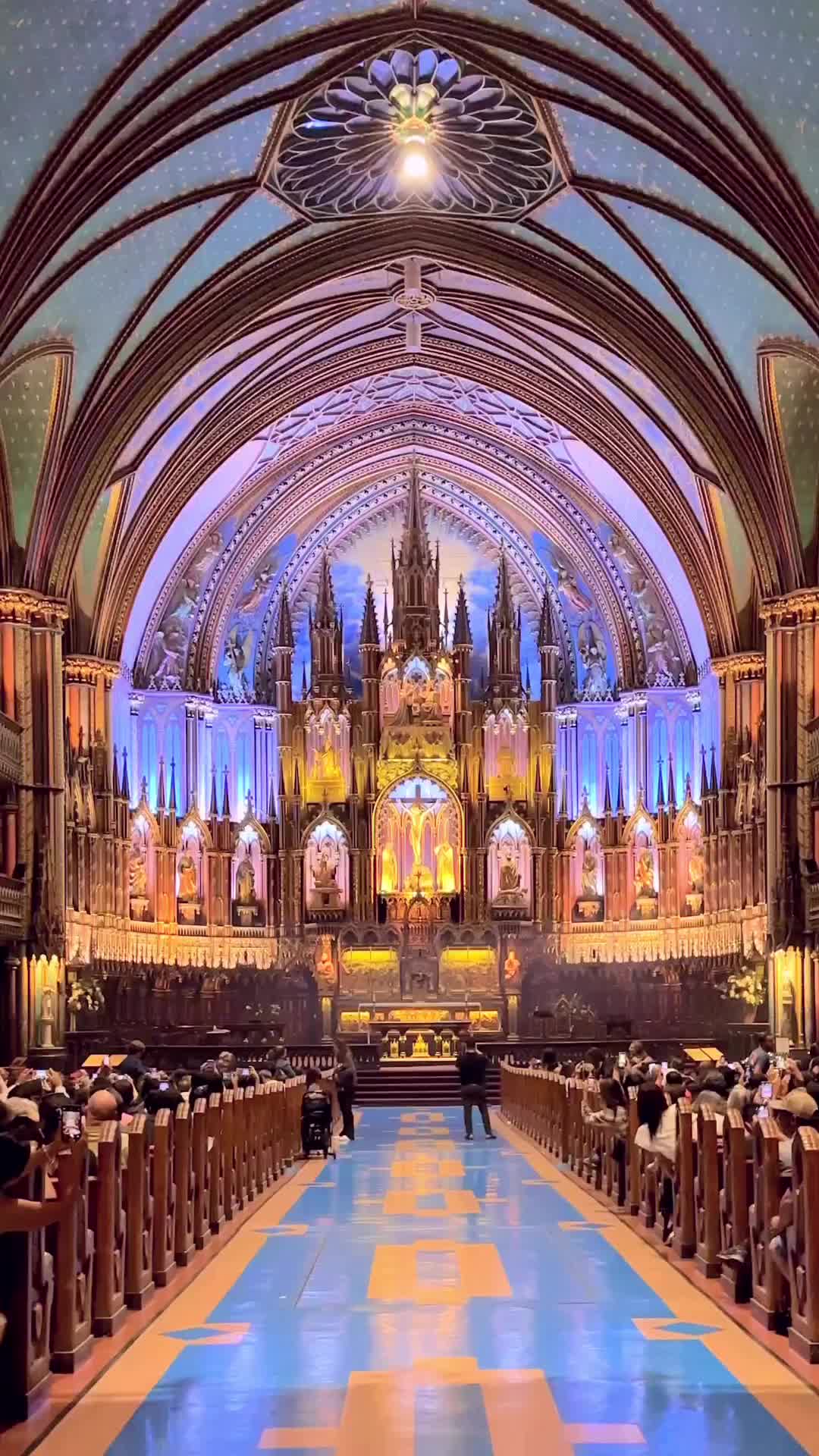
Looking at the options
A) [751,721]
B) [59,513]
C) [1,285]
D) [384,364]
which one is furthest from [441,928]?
[1,285]

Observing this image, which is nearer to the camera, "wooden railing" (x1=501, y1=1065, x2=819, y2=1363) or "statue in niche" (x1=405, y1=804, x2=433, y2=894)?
"wooden railing" (x1=501, y1=1065, x2=819, y2=1363)

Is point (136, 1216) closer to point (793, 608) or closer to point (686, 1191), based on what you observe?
point (686, 1191)

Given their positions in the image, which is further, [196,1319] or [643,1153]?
[643,1153]

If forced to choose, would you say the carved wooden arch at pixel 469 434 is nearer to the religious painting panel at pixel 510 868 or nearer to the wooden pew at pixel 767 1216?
the religious painting panel at pixel 510 868

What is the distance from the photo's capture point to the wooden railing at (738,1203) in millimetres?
11023

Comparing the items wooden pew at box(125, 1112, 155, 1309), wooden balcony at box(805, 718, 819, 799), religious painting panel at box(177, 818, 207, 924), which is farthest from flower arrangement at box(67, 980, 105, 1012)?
wooden pew at box(125, 1112, 155, 1309)

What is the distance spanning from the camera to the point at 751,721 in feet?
139

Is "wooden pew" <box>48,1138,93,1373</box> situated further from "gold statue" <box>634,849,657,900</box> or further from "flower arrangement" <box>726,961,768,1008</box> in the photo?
→ "gold statue" <box>634,849,657,900</box>

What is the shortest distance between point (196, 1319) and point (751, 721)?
3096 cm

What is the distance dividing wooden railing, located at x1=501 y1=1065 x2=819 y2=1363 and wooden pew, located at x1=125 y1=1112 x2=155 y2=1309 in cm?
421

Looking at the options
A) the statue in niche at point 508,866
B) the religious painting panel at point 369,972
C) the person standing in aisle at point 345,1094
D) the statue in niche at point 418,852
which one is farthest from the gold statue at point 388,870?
the person standing in aisle at point 345,1094

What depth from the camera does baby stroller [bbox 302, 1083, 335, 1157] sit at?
2808cm

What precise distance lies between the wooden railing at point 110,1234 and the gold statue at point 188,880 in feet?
89.0

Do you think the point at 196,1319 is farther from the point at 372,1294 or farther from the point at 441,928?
the point at 441,928
